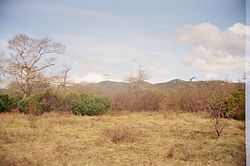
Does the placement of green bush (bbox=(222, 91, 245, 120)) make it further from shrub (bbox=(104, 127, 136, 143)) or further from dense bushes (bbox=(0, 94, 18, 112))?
dense bushes (bbox=(0, 94, 18, 112))

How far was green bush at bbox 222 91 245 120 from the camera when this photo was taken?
11.5 feet

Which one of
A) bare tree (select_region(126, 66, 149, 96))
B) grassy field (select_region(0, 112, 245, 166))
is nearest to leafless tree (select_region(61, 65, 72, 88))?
grassy field (select_region(0, 112, 245, 166))

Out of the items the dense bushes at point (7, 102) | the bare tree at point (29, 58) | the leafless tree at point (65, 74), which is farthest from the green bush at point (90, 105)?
the dense bushes at point (7, 102)

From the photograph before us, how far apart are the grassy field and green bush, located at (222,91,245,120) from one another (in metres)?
0.08

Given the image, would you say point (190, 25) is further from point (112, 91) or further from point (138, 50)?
point (112, 91)

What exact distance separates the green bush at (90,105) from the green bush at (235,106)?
1152mm

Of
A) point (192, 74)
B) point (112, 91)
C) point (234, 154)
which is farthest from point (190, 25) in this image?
point (234, 154)

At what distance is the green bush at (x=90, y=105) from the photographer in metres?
3.46

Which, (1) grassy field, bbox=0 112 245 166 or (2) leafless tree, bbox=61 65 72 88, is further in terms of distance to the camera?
(2) leafless tree, bbox=61 65 72 88

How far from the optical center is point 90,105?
11.4ft

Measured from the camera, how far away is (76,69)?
3.46m

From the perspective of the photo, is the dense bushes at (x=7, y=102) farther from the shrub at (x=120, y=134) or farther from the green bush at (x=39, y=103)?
the shrub at (x=120, y=134)

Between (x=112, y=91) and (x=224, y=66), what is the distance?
1.13 meters

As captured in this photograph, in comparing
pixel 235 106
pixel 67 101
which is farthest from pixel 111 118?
pixel 235 106
